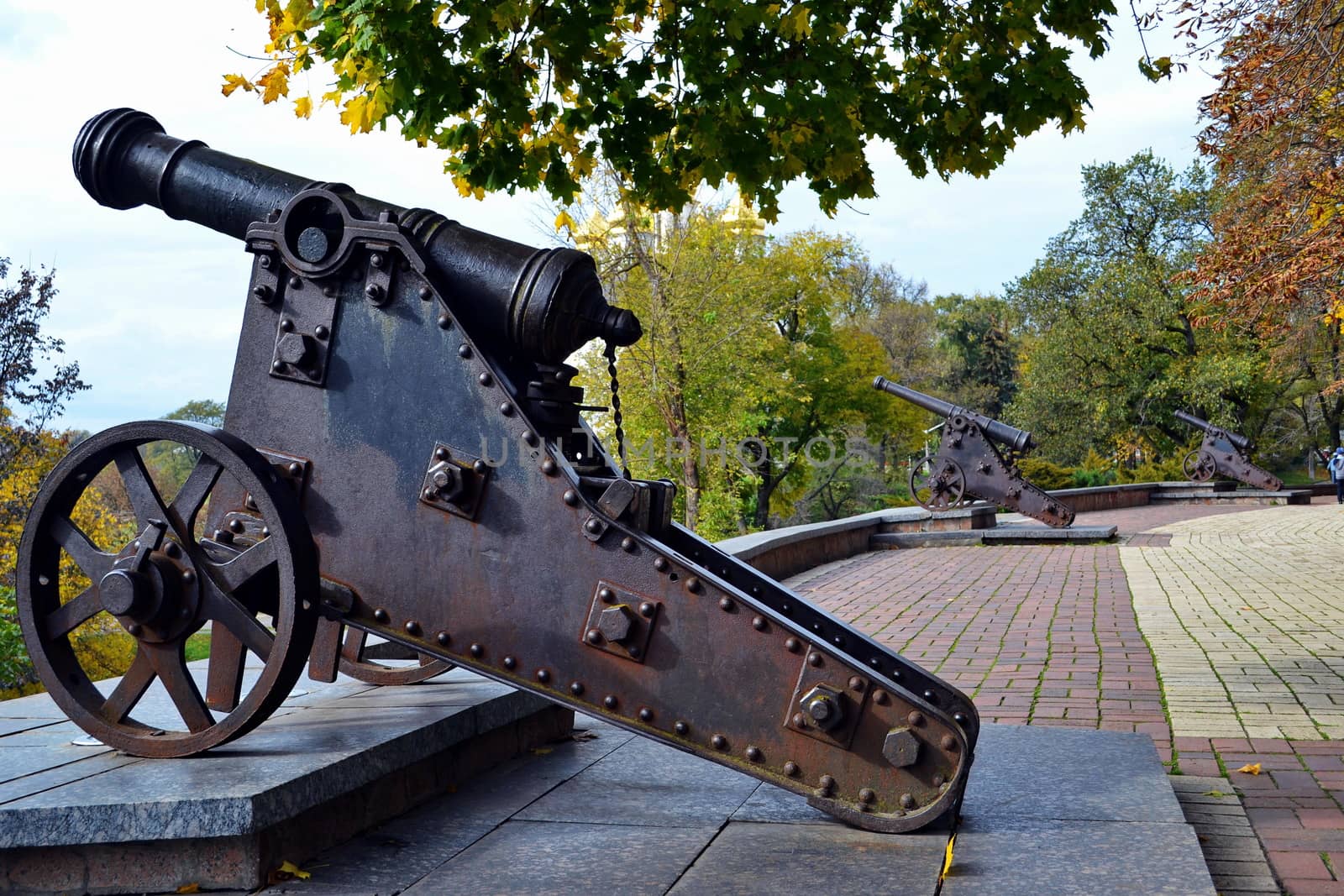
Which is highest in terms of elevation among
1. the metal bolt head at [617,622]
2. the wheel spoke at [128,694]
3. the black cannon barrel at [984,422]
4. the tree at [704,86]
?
the tree at [704,86]

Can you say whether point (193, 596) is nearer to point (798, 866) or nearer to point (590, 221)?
point (798, 866)

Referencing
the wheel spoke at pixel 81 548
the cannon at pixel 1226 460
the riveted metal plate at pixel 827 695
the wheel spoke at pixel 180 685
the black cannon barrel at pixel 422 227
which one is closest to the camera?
the riveted metal plate at pixel 827 695

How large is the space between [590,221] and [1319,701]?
2529 cm

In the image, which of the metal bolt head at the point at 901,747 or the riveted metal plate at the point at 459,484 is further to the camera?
the riveted metal plate at the point at 459,484

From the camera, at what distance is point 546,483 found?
336 cm

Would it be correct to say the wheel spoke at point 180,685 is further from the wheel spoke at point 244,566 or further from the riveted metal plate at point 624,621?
the riveted metal plate at point 624,621

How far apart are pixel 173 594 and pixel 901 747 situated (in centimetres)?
198

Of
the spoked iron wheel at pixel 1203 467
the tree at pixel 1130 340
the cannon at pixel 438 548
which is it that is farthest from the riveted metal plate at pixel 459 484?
the tree at pixel 1130 340

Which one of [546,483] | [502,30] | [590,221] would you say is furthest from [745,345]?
[546,483]

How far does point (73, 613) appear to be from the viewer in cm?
344

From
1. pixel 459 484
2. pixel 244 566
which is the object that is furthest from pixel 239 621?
pixel 459 484

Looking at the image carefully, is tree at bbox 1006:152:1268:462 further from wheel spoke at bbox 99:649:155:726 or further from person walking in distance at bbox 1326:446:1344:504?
wheel spoke at bbox 99:649:155:726

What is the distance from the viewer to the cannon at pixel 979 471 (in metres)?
18.9

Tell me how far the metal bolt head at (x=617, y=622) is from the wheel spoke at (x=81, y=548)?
139 centimetres
